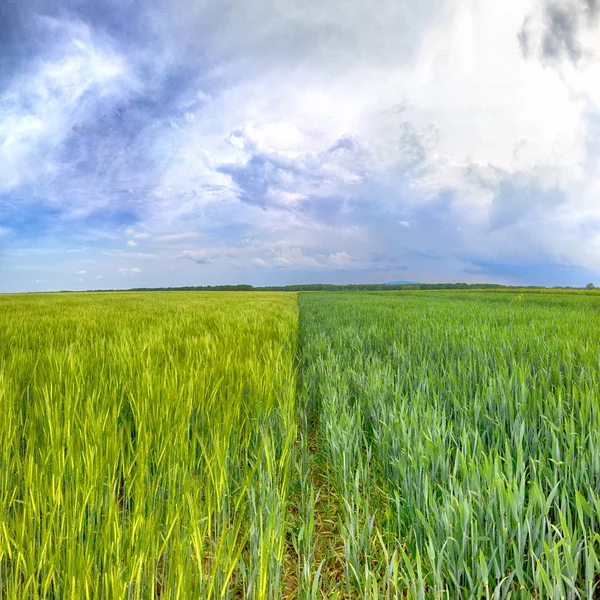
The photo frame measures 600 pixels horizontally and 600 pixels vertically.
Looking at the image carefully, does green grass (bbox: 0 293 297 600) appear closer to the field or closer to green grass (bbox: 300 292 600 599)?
the field

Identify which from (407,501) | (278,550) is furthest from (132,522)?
(407,501)

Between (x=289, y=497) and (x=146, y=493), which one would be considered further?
(x=289, y=497)

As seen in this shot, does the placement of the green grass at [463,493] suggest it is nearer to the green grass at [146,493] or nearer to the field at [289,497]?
the field at [289,497]

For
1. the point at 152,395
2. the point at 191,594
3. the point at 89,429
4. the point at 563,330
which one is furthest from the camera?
the point at 563,330

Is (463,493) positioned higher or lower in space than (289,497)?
higher

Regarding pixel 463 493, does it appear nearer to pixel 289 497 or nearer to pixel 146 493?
pixel 289 497

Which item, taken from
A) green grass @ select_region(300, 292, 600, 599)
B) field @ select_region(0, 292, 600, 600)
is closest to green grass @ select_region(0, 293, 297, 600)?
field @ select_region(0, 292, 600, 600)

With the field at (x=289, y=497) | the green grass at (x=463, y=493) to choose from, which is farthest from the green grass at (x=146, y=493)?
the green grass at (x=463, y=493)

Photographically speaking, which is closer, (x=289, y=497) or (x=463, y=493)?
(x=463, y=493)

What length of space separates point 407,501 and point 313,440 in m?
1.22

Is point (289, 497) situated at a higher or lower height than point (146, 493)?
lower

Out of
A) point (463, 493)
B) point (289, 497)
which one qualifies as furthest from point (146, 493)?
point (463, 493)

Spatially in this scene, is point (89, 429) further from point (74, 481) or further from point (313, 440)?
point (313, 440)

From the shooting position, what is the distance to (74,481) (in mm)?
1239
